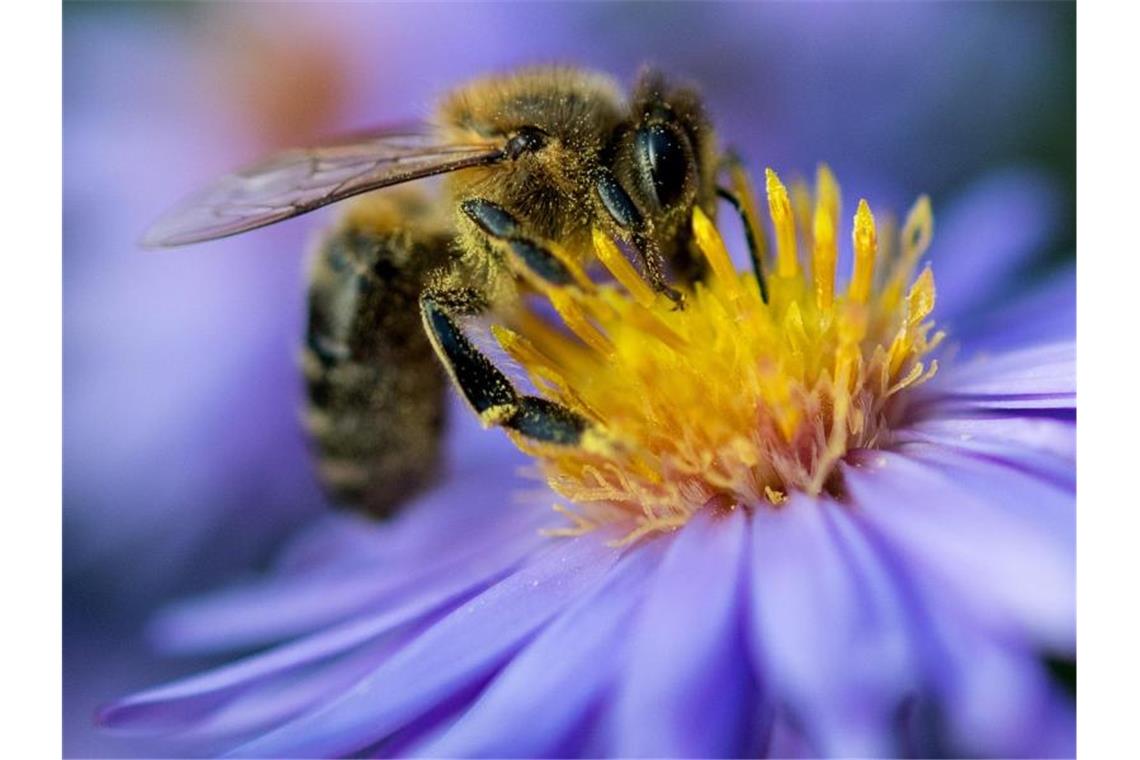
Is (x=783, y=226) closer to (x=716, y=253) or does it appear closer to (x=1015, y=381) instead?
(x=716, y=253)

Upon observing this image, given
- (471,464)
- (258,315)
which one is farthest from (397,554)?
(258,315)

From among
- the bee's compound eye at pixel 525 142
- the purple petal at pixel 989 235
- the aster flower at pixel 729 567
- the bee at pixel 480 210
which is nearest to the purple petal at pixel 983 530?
the aster flower at pixel 729 567

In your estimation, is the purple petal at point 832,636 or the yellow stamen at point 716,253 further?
the yellow stamen at point 716,253

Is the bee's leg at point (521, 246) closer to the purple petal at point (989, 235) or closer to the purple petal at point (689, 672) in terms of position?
the purple petal at point (689, 672)

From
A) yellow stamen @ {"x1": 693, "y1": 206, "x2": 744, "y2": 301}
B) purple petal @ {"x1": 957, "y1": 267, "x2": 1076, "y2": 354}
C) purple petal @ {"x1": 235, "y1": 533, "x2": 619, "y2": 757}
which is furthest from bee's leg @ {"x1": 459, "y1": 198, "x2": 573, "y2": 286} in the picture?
purple petal @ {"x1": 957, "y1": 267, "x2": 1076, "y2": 354}

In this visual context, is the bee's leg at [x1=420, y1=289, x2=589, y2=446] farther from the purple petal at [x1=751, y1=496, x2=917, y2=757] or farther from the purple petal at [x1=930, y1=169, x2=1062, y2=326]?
the purple petal at [x1=930, y1=169, x2=1062, y2=326]

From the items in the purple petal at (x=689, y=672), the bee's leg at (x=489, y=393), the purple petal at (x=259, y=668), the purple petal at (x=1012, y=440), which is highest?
the bee's leg at (x=489, y=393)
